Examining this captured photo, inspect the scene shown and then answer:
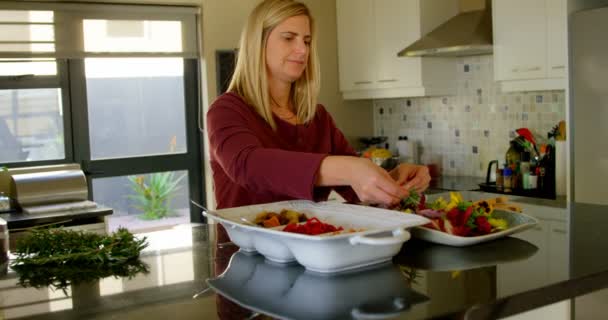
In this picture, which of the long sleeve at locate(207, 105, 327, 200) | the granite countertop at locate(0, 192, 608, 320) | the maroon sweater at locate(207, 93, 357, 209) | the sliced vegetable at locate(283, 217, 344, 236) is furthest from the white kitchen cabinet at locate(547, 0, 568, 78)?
the sliced vegetable at locate(283, 217, 344, 236)

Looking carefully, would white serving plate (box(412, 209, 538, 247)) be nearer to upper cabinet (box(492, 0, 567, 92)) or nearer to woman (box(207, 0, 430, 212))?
woman (box(207, 0, 430, 212))

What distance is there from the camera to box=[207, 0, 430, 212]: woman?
4.84ft

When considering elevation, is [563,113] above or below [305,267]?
above

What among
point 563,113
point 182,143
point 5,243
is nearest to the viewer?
point 5,243

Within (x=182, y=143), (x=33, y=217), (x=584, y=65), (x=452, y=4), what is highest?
(x=452, y=4)

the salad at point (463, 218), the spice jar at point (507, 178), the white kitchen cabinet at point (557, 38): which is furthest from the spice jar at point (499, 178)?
the salad at point (463, 218)

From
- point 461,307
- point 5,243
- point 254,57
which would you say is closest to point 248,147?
point 254,57

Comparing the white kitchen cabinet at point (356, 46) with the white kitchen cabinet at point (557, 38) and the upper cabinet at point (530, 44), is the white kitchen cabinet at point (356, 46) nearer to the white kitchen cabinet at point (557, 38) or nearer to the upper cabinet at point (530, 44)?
the upper cabinet at point (530, 44)

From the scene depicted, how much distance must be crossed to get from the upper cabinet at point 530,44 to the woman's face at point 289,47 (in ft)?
6.50

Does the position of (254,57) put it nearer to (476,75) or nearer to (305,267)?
(305,267)

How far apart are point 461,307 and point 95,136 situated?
11.6 ft

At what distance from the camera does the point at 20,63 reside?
157 inches

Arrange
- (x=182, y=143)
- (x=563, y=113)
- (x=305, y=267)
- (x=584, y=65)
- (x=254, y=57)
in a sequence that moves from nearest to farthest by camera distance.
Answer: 1. (x=305, y=267)
2. (x=254, y=57)
3. (x=584, y=65)
4. (x=563, y=113)
5. (x=182, y=143)

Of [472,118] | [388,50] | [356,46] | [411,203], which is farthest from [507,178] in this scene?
[411,203]
